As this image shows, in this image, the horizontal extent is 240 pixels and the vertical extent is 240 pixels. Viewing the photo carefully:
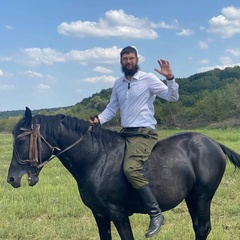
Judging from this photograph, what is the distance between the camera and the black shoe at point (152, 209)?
14.1 feet

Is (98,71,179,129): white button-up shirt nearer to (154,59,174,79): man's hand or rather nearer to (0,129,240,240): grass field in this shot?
(154,59,174,79): man's hand

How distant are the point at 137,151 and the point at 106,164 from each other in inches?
17.5

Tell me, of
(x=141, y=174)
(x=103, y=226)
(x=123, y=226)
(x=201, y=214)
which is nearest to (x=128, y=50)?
(x=141, y=174)

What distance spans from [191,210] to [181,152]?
108 centimetres

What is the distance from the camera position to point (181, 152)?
193 inches

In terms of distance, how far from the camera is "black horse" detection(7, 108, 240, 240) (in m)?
4.23

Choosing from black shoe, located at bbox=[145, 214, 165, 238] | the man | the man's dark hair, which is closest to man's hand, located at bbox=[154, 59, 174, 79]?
the man

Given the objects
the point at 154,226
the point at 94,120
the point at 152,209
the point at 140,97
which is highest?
the point at 140,97

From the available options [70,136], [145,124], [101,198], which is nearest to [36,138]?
[70,136]

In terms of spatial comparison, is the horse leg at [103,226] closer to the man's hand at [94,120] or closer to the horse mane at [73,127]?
the horse mane at [73,127]

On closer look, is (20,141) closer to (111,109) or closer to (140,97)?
(111,109)

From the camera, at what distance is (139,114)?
15.1 feet

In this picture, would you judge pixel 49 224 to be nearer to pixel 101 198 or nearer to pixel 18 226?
pixel 18 226

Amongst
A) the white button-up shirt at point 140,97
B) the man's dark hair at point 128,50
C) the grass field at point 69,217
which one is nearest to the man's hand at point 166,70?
the white button-up shirt at point 140,97
